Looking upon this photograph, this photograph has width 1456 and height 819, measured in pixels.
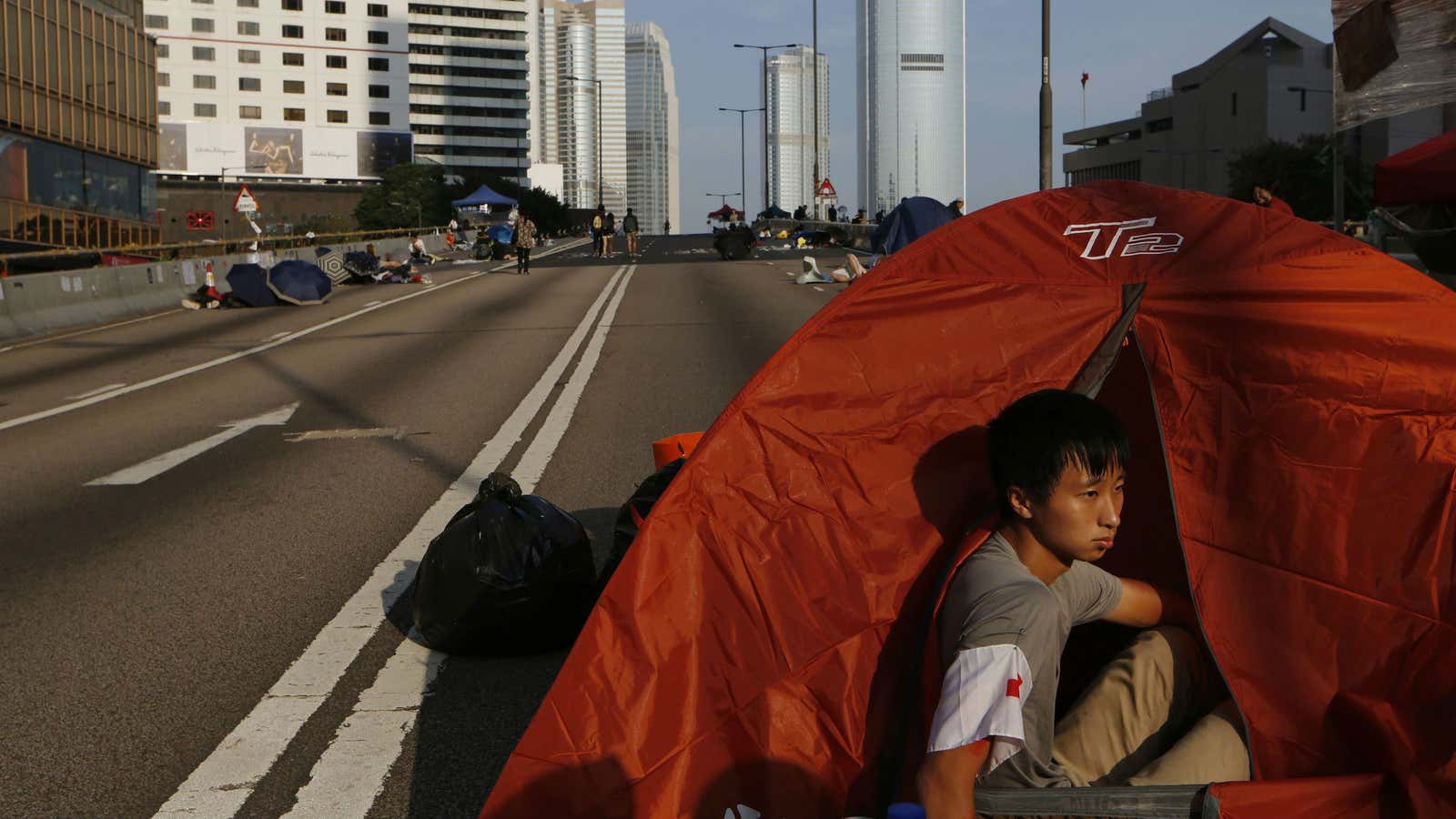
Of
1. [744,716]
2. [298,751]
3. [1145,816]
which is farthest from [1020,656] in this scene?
[298,751]

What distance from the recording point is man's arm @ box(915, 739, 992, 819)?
292cm

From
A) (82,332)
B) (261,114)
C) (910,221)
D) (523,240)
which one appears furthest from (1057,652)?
(261,114)

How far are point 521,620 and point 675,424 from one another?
5.86 m

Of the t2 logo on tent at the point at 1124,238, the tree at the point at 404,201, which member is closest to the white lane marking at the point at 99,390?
the t2 logo on tent at the point at 1124,238

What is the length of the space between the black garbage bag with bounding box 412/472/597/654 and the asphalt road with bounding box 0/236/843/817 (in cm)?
11

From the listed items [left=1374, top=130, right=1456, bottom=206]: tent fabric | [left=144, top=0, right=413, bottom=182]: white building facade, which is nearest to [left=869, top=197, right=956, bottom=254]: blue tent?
[left=1374, top=130, right=1456, bottom=206]: tent fabric

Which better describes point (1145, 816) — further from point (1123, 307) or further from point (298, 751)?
point (298, 751)

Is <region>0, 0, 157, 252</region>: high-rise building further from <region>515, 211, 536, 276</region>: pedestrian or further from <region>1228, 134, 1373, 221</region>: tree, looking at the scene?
<region>1228, 134, 1373, 221</region>: tree

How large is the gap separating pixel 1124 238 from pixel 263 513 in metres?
5.54

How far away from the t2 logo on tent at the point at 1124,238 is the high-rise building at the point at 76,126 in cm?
4450

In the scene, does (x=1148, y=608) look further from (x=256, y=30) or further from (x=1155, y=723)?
(x=256, y=30)

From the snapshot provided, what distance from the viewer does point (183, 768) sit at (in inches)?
159

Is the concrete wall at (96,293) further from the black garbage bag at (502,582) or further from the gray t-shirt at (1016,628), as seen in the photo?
the gray t-shirt at (1016,628)

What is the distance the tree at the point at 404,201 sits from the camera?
120 meters
